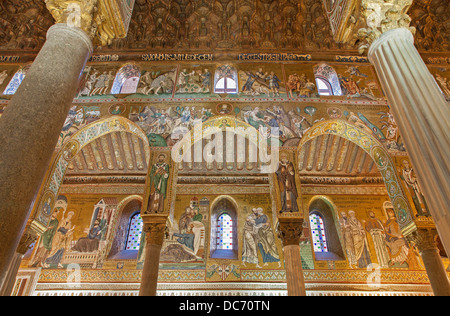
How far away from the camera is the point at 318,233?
1119 centimetres

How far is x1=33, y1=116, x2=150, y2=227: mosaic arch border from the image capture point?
7.13 metres

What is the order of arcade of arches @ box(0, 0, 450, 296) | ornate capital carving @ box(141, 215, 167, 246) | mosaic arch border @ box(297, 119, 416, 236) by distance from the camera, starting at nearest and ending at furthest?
ornate capital carving @ box(141, 215, 167, 246)
mosaic arch border @ box(297, 119, 416, 236)
arcade of arches @ box(0, 0, 450, 296)

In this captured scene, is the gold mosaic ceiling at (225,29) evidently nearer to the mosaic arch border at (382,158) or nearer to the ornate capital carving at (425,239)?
the mosaic arch border at (382,158)

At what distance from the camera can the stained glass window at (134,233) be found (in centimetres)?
1095

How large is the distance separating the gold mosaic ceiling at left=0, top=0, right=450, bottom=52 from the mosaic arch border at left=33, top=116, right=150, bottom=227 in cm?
291

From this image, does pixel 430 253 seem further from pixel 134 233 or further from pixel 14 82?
pixel 14 82

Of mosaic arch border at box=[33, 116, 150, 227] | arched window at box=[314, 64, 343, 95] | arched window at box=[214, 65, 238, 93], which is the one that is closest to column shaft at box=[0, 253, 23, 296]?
mosaic arch border at box=[33, 116, 150, 227]

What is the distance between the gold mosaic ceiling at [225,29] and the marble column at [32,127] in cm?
690

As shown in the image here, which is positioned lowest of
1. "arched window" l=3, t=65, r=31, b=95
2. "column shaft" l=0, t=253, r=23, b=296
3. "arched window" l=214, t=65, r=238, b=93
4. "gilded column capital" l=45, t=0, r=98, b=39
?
"column shaft" l=0, t=253, r=23, b=296

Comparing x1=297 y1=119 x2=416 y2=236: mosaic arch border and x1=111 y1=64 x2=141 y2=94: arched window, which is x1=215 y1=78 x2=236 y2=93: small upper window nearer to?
x1=111 y1=64 x2=141 y2=94: arched window

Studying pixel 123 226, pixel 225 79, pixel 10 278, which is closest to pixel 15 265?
pixel 10 278

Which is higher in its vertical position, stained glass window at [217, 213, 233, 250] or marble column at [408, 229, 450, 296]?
stained glass window at [217, 213, 233, 250]

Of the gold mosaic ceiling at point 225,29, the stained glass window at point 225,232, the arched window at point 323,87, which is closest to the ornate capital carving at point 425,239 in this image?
the arched window at point 323,87

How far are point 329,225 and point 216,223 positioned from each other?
414cm
